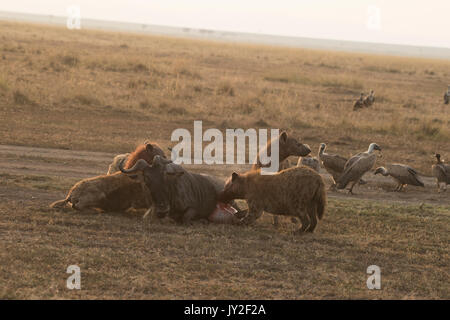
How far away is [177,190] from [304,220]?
1.80 meters

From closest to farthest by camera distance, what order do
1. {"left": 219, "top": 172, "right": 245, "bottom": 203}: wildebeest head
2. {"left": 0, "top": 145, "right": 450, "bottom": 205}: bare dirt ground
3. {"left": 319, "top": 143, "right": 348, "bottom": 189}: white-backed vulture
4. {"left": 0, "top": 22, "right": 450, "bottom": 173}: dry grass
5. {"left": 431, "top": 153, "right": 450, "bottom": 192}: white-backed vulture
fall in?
{"left": 219, "top": 172, "right": 245, "bottom": 203}: wildebeest head → {"left": 0, "top": 145, "right": 450, "bottom": 205}: bare dirt ground → {"left": 319, "top": 143, "right": 348, "bottom": 189}: white-backed vulture → {"left": 431, "top": 153, "right": 450, "bottom": 192}: white-backed vulture → {"left": 0, "top": 22, "right": 450, "bottom": 173}: dry grass

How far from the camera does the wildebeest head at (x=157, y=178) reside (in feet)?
29.7

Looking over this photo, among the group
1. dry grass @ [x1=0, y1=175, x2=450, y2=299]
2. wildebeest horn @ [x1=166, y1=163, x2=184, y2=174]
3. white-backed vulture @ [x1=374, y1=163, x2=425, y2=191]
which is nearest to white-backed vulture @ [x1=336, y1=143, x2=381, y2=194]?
white-backed vulture @ [x1=374, y1=163, x2=425, y2=191]

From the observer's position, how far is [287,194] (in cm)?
914

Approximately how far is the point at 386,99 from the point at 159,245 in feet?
86.6

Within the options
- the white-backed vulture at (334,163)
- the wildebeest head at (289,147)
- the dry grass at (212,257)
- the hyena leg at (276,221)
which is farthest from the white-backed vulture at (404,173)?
the hyena leg at (276,221)

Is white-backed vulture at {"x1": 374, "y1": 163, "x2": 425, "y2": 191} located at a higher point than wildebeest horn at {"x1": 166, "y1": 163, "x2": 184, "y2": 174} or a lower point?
lower

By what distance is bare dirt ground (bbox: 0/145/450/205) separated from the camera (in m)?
13.2

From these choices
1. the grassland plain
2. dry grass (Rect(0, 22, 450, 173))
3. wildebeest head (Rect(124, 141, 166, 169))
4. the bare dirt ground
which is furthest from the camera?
dry grass (Rect(0, 22, 450, 173))

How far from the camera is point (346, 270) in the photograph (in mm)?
7918

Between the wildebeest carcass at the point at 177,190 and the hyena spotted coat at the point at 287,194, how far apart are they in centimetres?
51

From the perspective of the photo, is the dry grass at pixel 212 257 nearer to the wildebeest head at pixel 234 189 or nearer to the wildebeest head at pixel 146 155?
the wildebeest head at pixel 234 189

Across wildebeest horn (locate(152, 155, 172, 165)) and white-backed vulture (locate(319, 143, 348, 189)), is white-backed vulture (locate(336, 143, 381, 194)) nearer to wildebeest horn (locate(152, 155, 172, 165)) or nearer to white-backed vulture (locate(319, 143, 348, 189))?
white-backed vulture (locate(319, 143, 348, 189))

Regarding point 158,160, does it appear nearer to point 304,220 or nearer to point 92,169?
point 304,220
